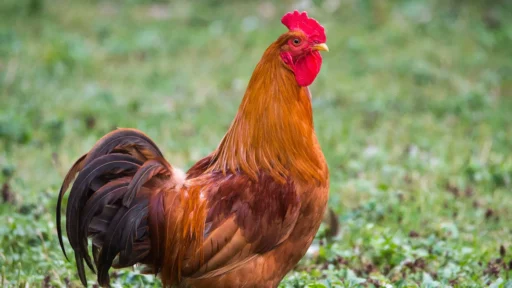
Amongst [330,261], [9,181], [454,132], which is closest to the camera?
[330,261]

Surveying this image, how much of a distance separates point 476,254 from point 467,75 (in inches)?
197

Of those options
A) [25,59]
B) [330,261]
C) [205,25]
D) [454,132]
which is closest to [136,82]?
[25,59]

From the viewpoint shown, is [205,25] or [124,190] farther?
[205,25]

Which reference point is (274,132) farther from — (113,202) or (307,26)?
(113,202)

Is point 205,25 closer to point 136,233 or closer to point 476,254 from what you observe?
point 476,254

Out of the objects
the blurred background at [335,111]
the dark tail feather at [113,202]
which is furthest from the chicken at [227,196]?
the blurred background at [335,111]

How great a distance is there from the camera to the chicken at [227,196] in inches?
144

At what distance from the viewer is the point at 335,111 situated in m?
8.25

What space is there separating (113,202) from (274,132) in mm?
977

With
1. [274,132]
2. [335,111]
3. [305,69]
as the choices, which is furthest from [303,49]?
[335,111]

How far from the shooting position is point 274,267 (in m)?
3.88

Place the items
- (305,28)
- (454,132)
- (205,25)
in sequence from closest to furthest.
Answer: (305,28) → (454,132) → (205,25)

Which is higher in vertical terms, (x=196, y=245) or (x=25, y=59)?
(x=25, y=59)

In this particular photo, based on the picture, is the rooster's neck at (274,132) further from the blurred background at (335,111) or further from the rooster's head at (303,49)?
the blurred background at (335,111)
